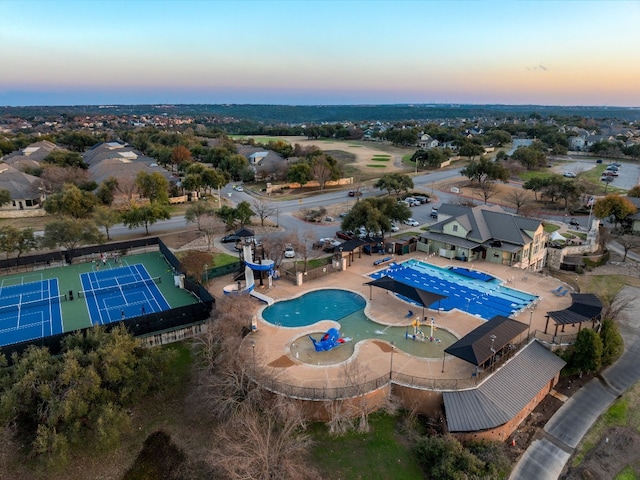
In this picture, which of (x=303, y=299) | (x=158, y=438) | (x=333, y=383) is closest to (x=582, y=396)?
(x=333, y=383)

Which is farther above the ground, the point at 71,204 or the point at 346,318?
the point at 71,204

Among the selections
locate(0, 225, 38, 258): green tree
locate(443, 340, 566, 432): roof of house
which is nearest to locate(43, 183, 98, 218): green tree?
locate(0, 225, 38, 258): green tree

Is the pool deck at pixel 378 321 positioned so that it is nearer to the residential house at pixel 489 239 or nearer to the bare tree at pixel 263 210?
the residential house at pixel 489 239

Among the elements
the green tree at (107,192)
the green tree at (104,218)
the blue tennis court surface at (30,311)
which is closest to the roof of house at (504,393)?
the blue tennis court surface at (30,311)

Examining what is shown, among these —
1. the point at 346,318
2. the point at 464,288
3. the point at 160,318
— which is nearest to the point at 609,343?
the point at 464,288

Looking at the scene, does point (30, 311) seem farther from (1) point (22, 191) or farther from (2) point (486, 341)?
(1) point (22, 191)

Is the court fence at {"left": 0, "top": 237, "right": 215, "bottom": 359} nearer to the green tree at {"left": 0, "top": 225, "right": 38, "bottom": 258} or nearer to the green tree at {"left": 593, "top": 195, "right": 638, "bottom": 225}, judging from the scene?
the green tree at {"left": 0, "top": 225, "right": 38, "bottom": 258}

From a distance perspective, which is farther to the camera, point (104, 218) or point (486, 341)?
point (104, 218)

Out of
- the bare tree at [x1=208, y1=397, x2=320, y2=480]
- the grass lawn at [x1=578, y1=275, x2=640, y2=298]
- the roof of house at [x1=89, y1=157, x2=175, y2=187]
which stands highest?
the roof of house at [x1=89, y1=157, x2=175, y2=187]
